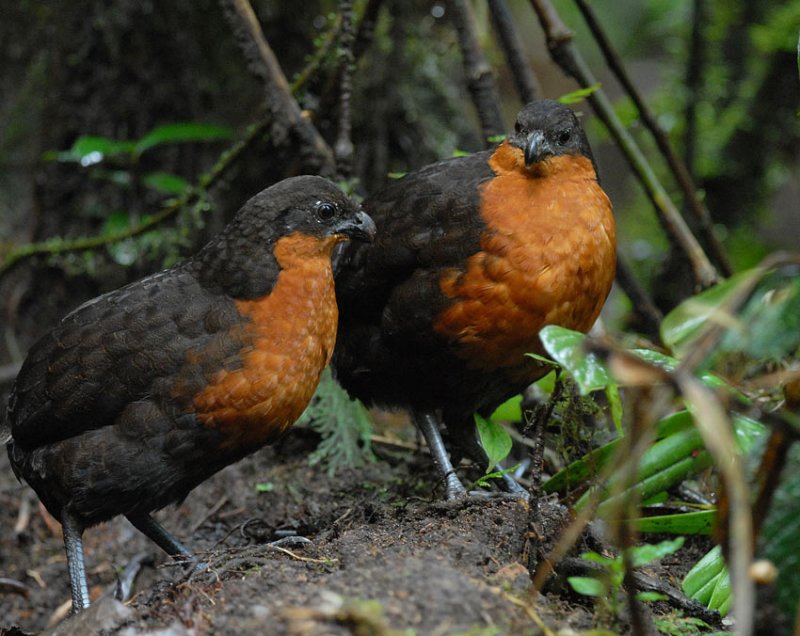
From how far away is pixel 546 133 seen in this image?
11.9ft

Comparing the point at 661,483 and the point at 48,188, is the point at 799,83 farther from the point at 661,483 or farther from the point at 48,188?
the point at 48,188

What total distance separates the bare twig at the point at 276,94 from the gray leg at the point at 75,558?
2.04 meters

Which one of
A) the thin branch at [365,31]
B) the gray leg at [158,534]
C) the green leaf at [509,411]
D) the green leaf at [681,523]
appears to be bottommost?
the gray leg at [158,534]

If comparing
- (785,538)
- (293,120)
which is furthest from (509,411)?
(785,538)

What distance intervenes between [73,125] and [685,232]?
3609 mm

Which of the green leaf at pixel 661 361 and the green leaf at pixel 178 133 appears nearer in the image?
the green leaf at pixel 661 361

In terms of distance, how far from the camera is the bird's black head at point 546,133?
3579 millimetres

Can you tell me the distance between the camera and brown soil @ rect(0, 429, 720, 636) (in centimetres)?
224

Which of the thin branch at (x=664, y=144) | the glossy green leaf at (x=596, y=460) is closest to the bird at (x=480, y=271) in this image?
the glossy green leaf at (x=596, y=460)

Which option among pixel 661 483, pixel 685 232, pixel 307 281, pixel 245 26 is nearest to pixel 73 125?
pixel 245 26

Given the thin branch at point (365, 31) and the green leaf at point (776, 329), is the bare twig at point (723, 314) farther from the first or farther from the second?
the thin branch at point (365, 31)

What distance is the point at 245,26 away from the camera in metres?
4.63

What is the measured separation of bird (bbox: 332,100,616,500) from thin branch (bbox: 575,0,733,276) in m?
1.54

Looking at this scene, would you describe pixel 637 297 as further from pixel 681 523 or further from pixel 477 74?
pixel 681 523
